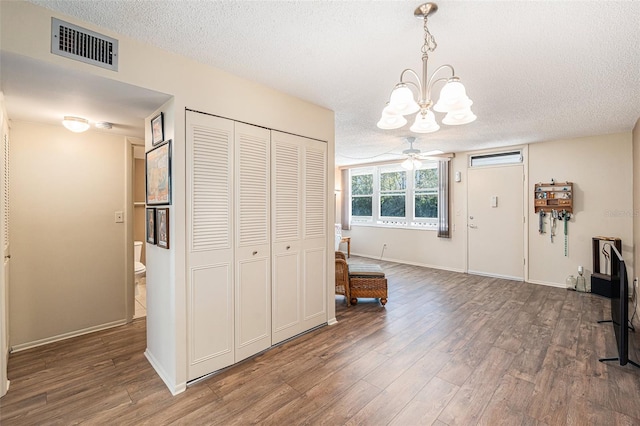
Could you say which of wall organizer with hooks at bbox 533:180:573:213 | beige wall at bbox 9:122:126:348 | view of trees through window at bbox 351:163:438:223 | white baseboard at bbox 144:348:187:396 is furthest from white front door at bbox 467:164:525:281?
beige wall at bbox 9:122:126:348

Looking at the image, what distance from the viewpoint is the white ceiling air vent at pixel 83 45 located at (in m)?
1.65

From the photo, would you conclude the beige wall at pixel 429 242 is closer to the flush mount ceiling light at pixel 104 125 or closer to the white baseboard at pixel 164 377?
the white baseboard at pixel 164 377

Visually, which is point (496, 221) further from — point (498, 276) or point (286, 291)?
point (286, 291)

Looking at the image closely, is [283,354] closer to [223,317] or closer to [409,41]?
[223,317]

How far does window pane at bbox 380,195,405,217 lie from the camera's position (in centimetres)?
682

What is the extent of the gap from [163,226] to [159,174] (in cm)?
42

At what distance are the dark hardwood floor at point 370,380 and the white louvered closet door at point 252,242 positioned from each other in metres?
0.25

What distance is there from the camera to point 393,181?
6930 millimetres

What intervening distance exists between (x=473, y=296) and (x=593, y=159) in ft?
9.19

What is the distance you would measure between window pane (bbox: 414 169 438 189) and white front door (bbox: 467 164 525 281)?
754 mm

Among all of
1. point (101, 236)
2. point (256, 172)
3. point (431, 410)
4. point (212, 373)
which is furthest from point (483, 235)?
point (101, 236)

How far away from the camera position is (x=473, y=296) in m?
4.27

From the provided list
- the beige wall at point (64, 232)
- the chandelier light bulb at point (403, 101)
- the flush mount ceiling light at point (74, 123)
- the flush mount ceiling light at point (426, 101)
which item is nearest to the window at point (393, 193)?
the flush mount ceiling light at point (426, 101)

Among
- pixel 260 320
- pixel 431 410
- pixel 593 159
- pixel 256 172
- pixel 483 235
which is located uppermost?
pixel 593 159
